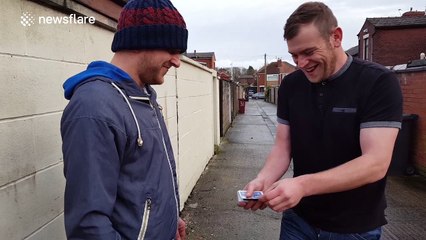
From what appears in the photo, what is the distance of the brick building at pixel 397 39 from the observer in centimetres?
2742

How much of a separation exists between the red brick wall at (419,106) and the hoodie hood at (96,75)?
7.57m

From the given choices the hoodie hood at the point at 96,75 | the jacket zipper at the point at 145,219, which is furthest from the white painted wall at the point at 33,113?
the jacket zipper at the point at 145,219

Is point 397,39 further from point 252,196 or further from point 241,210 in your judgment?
point 252,196

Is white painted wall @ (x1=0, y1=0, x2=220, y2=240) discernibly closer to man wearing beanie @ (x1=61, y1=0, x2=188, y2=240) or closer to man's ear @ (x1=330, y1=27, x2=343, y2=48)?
man wearing beanie @ (x1=61, y1=0, x2=188, y2=240)

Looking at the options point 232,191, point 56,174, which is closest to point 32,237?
point 56,174

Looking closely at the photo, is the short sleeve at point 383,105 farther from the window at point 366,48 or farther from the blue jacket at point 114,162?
the window at point 366,48

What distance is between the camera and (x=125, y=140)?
1439 mm

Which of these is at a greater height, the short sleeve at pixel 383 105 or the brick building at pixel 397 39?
the brick building at pixel 397 39

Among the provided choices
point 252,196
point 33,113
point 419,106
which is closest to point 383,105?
point 252,196

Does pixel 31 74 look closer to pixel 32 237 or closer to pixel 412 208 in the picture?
pixel 32 237

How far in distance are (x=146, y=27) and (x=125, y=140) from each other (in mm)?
526

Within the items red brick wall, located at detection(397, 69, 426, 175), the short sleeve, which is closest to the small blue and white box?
the short sleeve

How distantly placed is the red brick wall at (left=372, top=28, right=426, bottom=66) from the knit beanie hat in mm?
29022

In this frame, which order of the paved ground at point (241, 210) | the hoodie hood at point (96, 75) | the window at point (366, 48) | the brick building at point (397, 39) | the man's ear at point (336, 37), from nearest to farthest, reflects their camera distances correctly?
the hoodie hood at point (96, 75)
the man's ear at point (336, 37)
the paved ground at point (241, 210)
the brick building at point (397, 39)
the window at point (366, 48)
